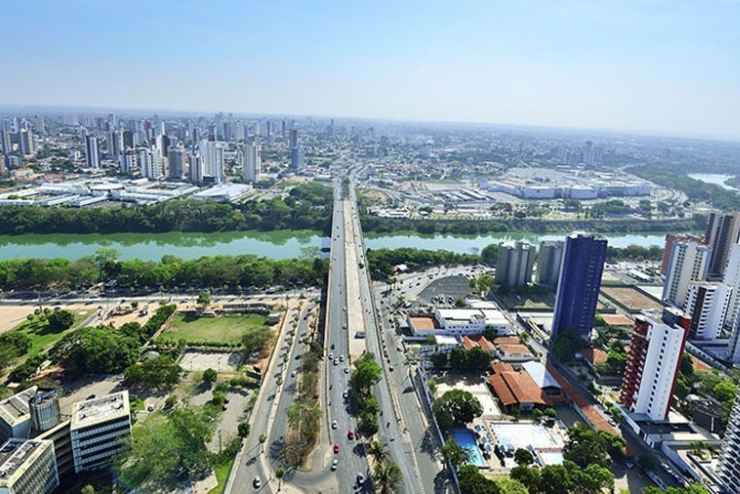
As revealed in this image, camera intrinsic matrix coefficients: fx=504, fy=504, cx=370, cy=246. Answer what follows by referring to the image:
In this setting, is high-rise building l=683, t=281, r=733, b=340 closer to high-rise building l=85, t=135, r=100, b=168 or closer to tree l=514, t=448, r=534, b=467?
tree l=514, t=448, r=534, b=467

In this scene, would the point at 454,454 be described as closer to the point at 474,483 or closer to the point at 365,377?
the point at 474,483

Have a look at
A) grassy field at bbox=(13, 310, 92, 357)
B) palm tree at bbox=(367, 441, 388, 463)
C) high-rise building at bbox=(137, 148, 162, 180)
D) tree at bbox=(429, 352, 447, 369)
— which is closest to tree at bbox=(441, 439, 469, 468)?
palm tree at bbox=(367, 441, 388, 463)

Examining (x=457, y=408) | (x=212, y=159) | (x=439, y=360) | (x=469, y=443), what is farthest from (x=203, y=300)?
(x=212, y=159)

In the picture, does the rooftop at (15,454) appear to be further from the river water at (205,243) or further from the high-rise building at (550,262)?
the high-rise building at (550,262)

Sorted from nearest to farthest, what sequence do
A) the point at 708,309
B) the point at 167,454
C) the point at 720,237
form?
the point at 167,454 → the point at 708,309 → the point at 720,237

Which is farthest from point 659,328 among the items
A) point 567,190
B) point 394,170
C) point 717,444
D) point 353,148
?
point 353,148

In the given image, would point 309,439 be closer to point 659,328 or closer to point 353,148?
point 659,328

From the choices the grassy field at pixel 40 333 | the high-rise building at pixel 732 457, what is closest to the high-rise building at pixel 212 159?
the grassy field at pixel 40 333
